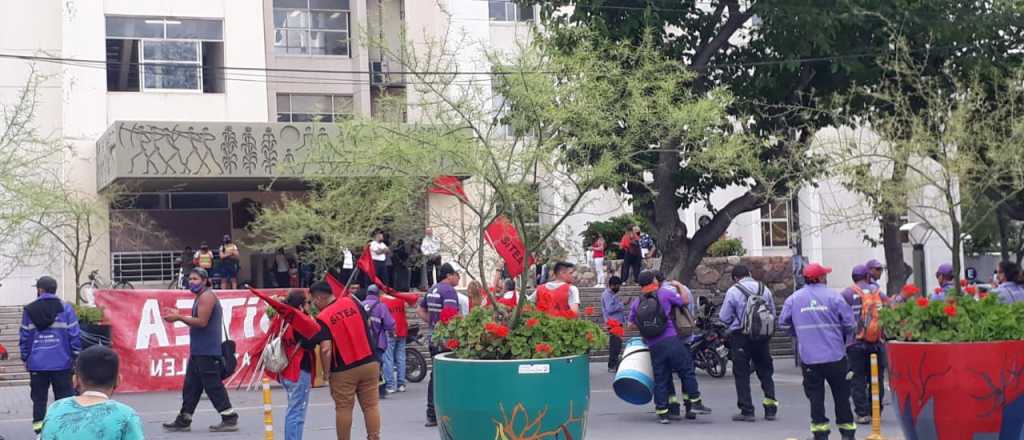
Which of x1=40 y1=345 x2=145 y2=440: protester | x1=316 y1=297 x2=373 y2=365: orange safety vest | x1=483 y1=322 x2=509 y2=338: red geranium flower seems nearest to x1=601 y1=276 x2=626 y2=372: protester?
x1=316 y1=297 x2=373 y2=365: orange safety vest

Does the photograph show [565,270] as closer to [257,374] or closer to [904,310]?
[904,310]

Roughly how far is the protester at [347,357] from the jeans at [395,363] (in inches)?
268

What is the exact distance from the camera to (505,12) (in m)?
36.8

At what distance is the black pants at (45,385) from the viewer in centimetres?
1346

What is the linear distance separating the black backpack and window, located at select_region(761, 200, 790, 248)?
83.4 ft

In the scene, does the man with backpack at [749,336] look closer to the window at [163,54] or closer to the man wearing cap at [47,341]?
the man wearing cap at [47,341]

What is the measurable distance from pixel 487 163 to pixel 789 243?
26764mm

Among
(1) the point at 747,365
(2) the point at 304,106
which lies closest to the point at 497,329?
(1) the point at 747,365

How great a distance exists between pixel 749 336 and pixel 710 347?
5.99m

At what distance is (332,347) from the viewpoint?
37.2ft

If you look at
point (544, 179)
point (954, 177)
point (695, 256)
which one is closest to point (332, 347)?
point (544, 179)

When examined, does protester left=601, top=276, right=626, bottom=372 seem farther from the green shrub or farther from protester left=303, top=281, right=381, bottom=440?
the green shrub

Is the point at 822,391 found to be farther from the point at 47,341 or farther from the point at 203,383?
the point at 47,341

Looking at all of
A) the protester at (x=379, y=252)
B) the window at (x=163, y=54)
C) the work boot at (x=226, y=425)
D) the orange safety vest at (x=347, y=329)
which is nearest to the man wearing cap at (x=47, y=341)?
the work boot at (x=226, y=425)
